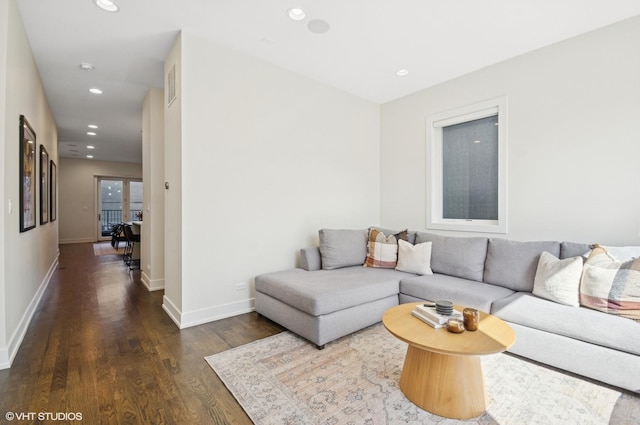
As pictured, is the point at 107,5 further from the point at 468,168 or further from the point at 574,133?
the point at 574,133

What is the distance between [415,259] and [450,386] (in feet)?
5.93

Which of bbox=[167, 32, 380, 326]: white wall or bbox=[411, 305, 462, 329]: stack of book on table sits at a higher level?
bbox=[167, 32, 380, 326]: white wall

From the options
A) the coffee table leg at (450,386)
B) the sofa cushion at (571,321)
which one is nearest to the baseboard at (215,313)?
the coffee table leg at (450,386)

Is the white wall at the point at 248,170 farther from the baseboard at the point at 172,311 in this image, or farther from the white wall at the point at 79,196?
the white wall at the point at 79,196

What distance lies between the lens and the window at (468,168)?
355 cm

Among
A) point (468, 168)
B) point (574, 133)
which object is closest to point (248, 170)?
point (468, 168)

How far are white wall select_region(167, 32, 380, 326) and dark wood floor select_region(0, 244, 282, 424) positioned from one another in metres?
0.46

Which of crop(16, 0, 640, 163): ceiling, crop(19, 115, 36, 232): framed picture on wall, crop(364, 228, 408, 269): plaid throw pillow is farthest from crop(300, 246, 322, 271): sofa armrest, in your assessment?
crop(19, 115, 36, 232): framed picture on wall

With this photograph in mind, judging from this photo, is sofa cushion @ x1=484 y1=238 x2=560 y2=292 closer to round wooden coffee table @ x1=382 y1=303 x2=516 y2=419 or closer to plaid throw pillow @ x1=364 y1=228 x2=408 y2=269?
plaid throw pillow @ x1=364 y1=228 x2=408 y2=269

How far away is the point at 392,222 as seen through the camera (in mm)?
4723

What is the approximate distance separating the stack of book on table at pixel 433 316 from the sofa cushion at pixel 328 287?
71 cm

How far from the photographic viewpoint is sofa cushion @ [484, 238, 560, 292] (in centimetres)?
282

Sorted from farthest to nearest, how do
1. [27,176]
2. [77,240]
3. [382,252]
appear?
[77,240] → [382,252] → [27,176]

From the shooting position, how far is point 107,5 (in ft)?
8.27
